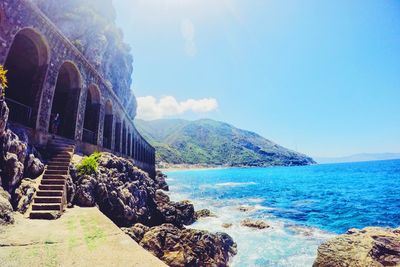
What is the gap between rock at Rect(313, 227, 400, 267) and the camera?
8.59 metres

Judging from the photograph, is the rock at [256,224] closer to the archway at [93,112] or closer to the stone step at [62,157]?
the archway at [93,112]

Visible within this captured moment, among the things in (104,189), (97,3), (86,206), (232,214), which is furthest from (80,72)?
(97,3)

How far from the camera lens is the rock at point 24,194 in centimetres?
887

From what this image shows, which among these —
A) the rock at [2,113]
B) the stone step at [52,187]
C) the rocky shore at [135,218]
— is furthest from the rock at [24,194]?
the rock at [2,113]

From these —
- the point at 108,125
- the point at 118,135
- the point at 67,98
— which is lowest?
the point at 118,135

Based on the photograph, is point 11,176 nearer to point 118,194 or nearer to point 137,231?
point 118,194

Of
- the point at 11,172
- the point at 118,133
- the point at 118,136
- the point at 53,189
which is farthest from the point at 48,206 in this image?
the point at 118,133

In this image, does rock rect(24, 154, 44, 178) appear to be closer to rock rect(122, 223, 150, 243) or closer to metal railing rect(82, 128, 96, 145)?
rock rect(122, 223, 150, 243)

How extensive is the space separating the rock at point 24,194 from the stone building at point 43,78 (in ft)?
12.0

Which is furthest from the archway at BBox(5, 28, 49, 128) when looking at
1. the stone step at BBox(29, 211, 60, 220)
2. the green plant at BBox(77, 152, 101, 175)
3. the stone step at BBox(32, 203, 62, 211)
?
the stone step at BBox(29, 211, 60, 220)

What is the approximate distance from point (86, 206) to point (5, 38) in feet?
26.4

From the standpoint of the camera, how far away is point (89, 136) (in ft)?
68.3

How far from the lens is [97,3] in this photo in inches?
3297

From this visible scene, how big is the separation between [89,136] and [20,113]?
7.28 metres
